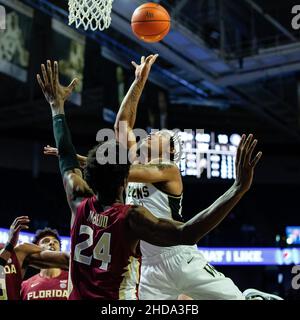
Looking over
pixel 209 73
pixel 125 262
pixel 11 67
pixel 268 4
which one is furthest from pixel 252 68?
pixel 125 262

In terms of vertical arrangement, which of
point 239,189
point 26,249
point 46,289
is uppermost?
point 239,189


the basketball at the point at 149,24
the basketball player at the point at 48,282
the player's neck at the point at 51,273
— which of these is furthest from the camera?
the player's neck at the point at 51,273

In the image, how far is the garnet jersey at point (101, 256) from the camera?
8.30 ft

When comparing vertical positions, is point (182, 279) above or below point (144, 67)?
below

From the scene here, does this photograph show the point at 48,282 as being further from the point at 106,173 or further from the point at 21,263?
the point at 106,173

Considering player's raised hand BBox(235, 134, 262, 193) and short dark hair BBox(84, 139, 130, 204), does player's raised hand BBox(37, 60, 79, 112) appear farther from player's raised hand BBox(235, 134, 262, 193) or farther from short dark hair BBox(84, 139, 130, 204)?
player's raised hand BBox(235, 134, 262, 193)

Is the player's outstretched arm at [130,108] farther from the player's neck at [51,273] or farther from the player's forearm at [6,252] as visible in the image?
the player's neck at [51,273]

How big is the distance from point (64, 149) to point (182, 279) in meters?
1.66

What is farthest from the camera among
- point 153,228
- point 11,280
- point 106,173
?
point 11,280

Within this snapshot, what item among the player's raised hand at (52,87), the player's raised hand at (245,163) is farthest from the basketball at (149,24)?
the player's raised hand at (245,163)

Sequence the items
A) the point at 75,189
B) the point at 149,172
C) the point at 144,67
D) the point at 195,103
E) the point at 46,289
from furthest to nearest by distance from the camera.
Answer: the point at 195,103
the point at 46,289
the point at 144,67
the point at 149,172
the point at 75,189

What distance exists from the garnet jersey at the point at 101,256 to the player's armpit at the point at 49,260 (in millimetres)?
2030

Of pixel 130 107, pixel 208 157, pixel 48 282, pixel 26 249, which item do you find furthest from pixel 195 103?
pixel 26 249

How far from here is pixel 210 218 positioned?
2.31 meters
